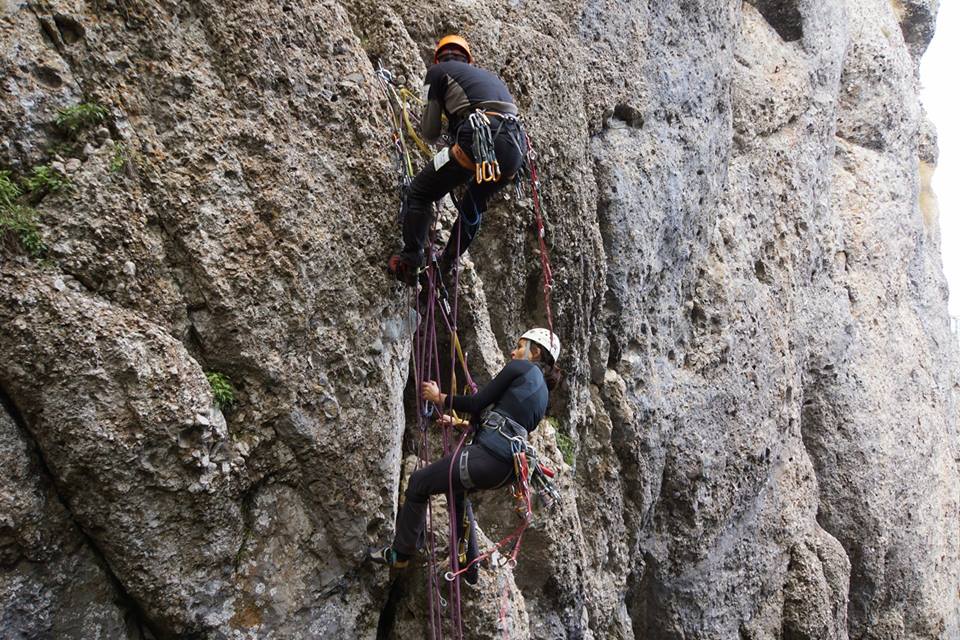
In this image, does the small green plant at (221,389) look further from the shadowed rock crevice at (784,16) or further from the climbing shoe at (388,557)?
the shadowed rock crevice at (784,16)

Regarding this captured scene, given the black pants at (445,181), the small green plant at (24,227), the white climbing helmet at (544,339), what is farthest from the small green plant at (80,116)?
the white climbing helmet at (544,339)

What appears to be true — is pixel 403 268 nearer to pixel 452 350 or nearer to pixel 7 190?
pixel 452 350

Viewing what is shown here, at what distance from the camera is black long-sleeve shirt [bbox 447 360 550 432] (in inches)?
220

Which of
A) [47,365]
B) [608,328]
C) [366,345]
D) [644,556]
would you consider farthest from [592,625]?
[47,365]

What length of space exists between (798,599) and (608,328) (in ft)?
15.9

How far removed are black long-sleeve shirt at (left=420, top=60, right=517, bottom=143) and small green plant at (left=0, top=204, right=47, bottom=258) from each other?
2666mm

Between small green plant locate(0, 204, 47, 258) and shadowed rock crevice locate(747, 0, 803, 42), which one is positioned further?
shadowed rock crevice locate(747, 0, 803, 42)

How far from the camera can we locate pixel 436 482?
554 centimetres

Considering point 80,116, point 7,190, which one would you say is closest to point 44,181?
point 7,190

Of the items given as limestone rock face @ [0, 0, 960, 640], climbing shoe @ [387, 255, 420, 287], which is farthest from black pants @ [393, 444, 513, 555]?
climbing shoe @ [387, 255, 420, 287]

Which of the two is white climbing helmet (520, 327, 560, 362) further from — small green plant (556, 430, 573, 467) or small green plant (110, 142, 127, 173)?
small green plant (110, 142, 127, 173)

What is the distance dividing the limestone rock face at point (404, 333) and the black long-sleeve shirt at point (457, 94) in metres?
0.41

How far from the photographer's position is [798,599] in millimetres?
10516

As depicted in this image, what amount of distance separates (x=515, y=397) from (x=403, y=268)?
1.19 meters
